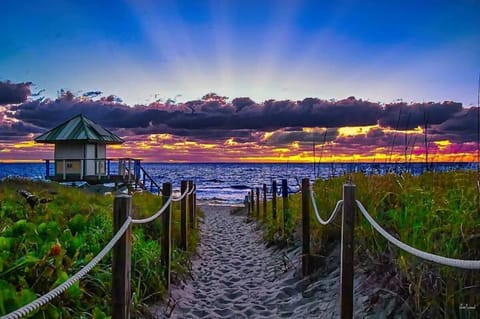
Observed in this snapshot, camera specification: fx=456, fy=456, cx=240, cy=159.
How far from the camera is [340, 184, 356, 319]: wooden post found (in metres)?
3.97

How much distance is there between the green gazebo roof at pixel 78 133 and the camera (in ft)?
92.7

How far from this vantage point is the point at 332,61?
11.8 metres

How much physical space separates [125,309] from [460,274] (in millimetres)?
2470

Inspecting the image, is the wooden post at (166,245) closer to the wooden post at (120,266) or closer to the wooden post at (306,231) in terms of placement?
the wooden post at (306,231)

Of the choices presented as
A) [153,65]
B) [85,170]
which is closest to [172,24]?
[153,65]

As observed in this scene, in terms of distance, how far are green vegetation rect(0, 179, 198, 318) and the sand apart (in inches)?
15.8

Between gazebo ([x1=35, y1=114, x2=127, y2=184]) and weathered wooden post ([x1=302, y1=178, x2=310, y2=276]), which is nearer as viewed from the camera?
weathered wooden post ([x1=302, y1=178, x2=310, y2=276])

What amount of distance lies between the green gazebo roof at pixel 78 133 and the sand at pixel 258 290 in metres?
21.9


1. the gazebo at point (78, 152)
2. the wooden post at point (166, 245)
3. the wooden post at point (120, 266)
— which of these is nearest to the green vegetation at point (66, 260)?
the wooden post at point (166, 245)

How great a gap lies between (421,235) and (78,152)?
2730 cm

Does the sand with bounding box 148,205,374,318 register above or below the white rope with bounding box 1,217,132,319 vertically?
below

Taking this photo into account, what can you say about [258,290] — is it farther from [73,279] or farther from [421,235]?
[73,279]

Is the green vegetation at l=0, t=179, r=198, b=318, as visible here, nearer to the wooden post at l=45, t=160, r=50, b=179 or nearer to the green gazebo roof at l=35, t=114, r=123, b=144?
the green gazebo roof at l=35, t=114, r=123, b=144

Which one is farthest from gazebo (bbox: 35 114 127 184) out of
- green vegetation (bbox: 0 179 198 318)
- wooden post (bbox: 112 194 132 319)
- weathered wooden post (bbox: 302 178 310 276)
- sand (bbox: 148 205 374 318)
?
wooden post (bbox: 112 194 132 319)
